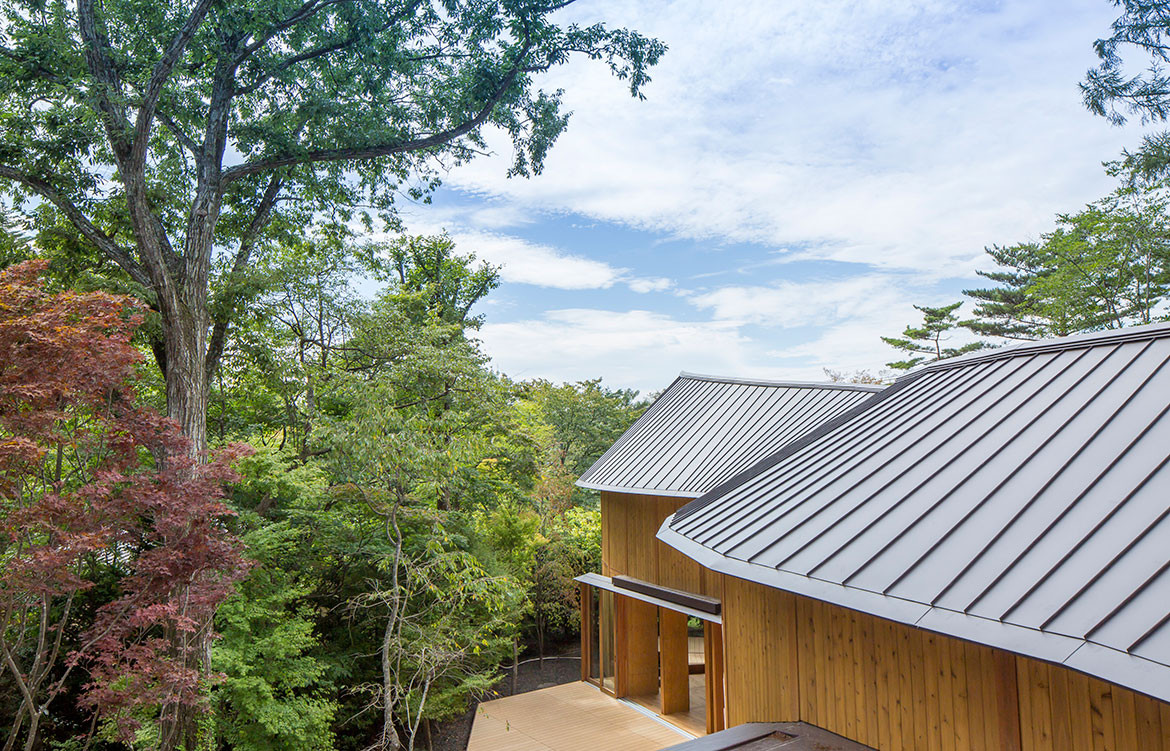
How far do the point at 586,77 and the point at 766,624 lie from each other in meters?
11.3

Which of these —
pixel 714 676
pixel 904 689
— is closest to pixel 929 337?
pixel 714 676

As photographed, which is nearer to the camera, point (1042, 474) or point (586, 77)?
point (1042, 474)

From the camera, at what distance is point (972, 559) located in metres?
3.60

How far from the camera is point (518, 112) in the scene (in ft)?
41.1

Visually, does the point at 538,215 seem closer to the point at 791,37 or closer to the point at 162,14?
the point at 791,37

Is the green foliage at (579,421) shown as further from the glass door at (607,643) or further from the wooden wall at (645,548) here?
the wooden wall at (645,548)

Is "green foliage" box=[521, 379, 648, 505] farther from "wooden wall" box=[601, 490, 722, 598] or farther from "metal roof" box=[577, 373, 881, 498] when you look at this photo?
"metal roof" box=[577, 373, 881, 498]

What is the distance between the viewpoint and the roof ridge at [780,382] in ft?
34.9

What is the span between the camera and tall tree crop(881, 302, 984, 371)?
3191 cm

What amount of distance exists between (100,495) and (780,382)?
35.8 feet

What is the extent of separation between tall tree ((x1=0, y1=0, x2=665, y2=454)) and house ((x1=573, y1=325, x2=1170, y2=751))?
8363 millimetres

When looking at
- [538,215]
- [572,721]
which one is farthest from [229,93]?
[538,215]

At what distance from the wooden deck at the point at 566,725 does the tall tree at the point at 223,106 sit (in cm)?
801

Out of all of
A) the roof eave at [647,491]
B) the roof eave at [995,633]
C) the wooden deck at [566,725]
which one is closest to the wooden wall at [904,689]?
the roof eave at [995,633]
